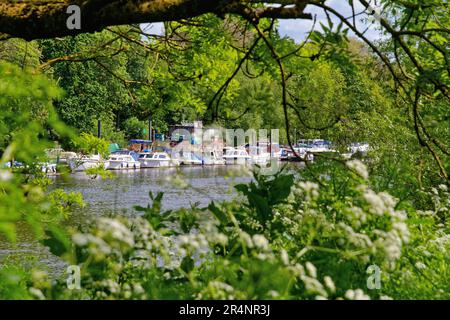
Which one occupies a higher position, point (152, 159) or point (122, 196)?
point (152, 159)

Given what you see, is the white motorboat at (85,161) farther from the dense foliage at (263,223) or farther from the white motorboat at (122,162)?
the white motorboat at (122,162)

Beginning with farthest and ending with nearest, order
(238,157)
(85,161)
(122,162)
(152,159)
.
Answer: (152,159), (122,162), (238,157), (85,161)

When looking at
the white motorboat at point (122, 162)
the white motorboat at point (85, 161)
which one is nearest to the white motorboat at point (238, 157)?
the white motorboat at point (85, 161)

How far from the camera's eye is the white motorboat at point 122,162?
47531mm

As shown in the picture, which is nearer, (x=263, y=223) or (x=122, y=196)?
(x=263, y=223)

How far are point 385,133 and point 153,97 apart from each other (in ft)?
35.2

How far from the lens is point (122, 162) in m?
48.8

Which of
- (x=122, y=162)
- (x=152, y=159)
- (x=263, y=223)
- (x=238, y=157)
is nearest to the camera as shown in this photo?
(x=263, y=223)

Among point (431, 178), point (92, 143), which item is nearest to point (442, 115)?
point (92, 143)

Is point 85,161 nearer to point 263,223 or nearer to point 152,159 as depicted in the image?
point 263,223

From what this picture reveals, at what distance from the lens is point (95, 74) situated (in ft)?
158

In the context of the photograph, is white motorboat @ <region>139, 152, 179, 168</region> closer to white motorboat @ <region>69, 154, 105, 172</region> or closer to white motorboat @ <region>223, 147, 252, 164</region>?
white motorboat @ <region>223, 147, 252, 164</region>

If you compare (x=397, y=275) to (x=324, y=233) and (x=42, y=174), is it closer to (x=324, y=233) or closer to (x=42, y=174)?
(x=324, y=233)

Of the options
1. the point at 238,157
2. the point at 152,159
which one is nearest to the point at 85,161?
the point at 238,157
